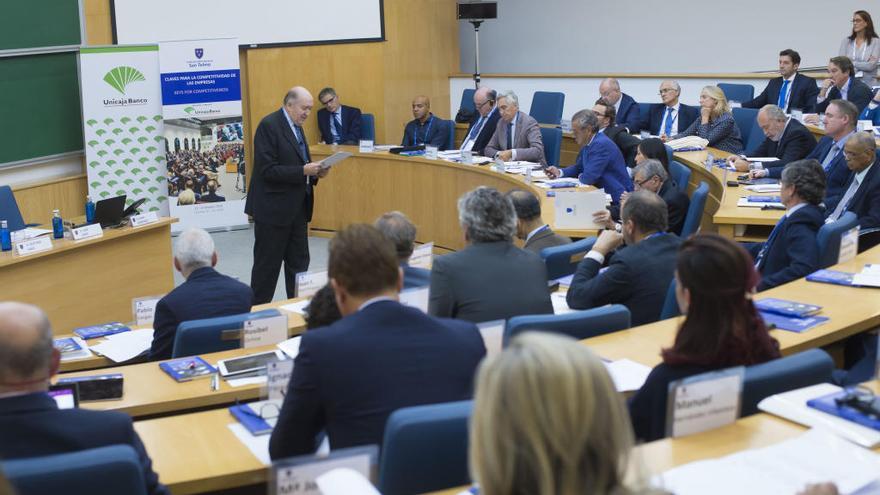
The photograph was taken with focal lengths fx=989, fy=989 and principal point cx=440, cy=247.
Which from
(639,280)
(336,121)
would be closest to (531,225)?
(639,280)

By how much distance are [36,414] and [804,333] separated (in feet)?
8.46

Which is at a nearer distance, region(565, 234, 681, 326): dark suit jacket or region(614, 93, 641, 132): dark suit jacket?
region(565, 234, 681, 326): dark suit jacket

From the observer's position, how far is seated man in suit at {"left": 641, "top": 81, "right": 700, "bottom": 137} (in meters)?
9.30

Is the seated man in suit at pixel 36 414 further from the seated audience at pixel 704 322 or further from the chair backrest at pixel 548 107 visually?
the chair backrest at pixel 548 107

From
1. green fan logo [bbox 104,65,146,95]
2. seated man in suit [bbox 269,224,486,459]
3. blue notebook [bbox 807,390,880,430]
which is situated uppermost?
green fan logo [bbox 104,65,146,95]

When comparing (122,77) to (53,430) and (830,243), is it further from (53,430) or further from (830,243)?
(53,430)

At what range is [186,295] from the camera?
4.14m

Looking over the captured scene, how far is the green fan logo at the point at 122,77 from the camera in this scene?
899cm

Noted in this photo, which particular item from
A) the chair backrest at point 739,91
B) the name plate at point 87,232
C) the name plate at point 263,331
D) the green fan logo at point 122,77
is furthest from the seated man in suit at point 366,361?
the chair backrest at point 739,91

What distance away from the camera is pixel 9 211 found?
6.90 metres

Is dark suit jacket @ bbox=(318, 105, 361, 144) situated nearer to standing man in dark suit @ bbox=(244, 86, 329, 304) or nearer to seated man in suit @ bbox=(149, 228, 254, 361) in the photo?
standing man in dark suit @ bbox=(244, 86, 329, 304)

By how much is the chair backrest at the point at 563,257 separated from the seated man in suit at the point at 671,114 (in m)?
4.73

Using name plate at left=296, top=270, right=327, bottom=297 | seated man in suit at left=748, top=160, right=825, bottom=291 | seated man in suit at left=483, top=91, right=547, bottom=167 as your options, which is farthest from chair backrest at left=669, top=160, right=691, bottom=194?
name plate at left=296, top=270, right=327, bottom=297

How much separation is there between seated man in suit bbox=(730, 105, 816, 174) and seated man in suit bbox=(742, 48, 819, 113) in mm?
1924
